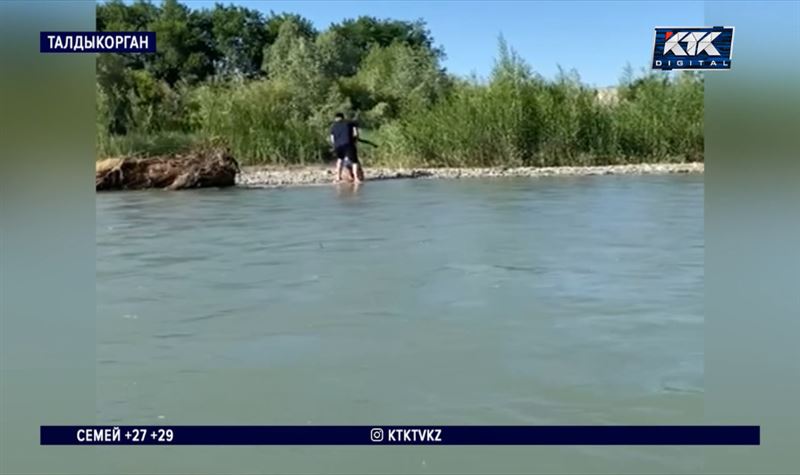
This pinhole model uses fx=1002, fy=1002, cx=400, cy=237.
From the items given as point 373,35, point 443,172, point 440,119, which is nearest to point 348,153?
point 443,172

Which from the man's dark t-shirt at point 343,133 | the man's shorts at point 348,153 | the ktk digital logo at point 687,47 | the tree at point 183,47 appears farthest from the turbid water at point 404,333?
the tree at point 183,47

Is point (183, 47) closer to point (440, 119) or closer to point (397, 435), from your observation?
point (440, 119)

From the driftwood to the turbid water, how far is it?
521 cm

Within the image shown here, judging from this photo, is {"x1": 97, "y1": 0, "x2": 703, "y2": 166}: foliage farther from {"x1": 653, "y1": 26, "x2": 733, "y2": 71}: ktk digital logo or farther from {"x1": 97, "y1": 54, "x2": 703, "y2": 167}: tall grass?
{"x1": 653, "y1": 26, "x2": 733, "y2": 71}: ktk digital logo

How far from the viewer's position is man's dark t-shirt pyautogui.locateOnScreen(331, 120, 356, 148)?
14.8 metres

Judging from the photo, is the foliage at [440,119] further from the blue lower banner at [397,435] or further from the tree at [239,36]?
the blue lower banner at [397,435]

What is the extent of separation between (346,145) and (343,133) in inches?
10.5

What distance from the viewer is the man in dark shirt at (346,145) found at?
14797mm

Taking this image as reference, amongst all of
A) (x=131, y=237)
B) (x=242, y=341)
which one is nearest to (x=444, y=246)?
(x=131, y=237)

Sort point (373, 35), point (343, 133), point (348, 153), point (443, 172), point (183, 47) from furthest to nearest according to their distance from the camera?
point (373, 35), point (183, 47), point (443, 172), point (348, 153), point (343, 133)

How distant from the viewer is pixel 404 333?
16.5ft

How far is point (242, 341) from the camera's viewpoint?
4883 mm

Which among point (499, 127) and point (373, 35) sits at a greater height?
point (373, 35)

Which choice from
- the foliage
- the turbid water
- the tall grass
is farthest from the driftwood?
the turbid water
